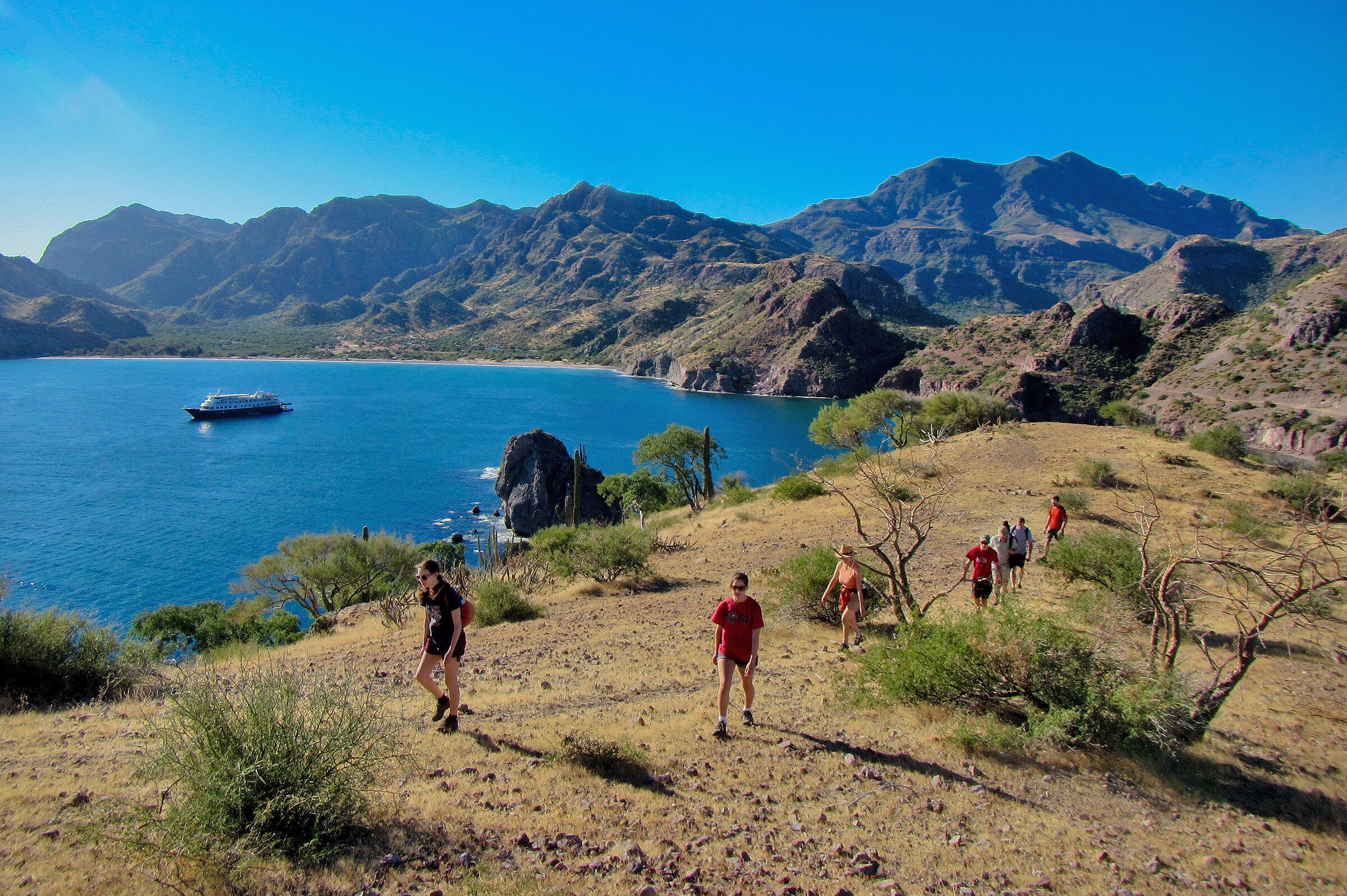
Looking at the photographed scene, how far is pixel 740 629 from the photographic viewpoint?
613 centimetres

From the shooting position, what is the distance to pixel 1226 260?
147 meters

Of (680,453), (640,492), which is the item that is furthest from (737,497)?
(640,492)

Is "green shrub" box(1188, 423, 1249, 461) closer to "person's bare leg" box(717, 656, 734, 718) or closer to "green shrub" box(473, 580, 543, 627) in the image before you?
"green shrub" box(473, 580, 543, 627)

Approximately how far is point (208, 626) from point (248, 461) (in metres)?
44.8

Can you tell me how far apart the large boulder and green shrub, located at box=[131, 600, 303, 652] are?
16.6 metres

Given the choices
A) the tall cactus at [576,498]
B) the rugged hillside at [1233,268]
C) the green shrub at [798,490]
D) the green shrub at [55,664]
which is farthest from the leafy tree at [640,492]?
the rugged hillside at [1233,268]

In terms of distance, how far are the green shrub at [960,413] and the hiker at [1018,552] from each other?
76.4ft

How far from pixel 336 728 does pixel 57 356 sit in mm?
242220

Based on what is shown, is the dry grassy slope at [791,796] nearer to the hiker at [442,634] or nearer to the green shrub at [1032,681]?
the green shrub at [1032,681]

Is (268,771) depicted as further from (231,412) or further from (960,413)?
(231,412)

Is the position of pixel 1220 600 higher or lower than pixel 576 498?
higher

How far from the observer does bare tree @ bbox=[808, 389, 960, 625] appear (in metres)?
7.31

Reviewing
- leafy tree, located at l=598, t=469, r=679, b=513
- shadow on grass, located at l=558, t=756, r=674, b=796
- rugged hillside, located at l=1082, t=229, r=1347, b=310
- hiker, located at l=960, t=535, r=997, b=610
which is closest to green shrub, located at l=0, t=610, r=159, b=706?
shadow on grass, located at l=558, t=756, r=674, b=796

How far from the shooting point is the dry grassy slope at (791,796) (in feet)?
12.6
